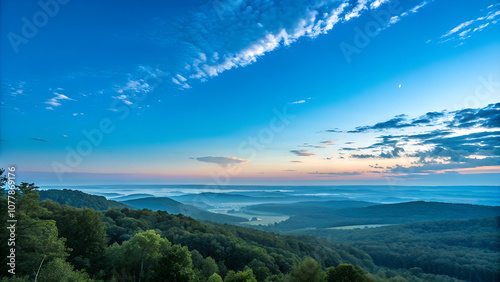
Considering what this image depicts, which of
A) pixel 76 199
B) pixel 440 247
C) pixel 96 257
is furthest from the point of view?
pixel 76 199

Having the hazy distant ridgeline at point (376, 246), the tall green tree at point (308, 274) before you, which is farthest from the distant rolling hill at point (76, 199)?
the tall green tree at point (308, 274)

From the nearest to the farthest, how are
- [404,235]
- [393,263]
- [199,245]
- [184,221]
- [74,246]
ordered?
1. [74,246]
2. [199,245]
3. [184,221]
4. [393,263]
5. [404,235]

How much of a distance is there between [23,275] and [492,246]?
17012cm

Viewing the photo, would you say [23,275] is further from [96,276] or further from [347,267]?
[347,267]

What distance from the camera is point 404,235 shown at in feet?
516

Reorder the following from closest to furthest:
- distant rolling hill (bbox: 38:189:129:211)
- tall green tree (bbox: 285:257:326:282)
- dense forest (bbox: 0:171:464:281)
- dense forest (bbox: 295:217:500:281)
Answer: dense forest (bbox: 0:171:464:281) < tall green tree (bbox: 285:257:326:282) < dense forest (bbox: 295:217:500:281) < distant rolling hill (bbox: 38:189:129:211)

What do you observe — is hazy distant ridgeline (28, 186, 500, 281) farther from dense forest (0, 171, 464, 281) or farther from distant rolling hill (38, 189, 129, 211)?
dense forest (0, 171, 464, 281)

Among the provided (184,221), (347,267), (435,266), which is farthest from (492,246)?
(184,221)

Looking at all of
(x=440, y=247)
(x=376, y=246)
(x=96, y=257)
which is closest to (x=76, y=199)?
(x=96, y=257)

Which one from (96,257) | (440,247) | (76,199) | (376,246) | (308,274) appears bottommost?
(376,246)

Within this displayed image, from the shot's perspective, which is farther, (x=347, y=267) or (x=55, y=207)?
(x=55, y=207)

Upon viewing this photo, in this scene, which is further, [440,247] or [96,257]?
[440,247]

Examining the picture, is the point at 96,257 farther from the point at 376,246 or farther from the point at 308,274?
the point at 376,246

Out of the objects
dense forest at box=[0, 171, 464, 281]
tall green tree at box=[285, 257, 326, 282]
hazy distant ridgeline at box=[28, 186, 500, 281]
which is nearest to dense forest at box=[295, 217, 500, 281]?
hazy distant ridgeline at box=[28, 186, 500, 281]
